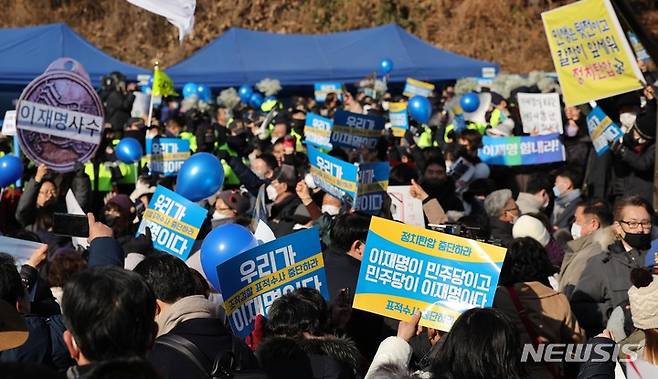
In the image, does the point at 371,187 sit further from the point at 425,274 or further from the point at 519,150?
the point at 519,150

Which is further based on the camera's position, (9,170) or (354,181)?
(9,170)

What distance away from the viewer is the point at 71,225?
240 inches

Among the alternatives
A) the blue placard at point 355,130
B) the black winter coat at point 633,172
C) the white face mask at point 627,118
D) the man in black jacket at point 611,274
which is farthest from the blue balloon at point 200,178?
the white face mask at point 627,118

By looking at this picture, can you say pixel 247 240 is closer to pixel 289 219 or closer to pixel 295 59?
pixel 289 219

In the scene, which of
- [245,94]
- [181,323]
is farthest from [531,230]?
[245,94]

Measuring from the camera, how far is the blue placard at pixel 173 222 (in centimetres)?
665

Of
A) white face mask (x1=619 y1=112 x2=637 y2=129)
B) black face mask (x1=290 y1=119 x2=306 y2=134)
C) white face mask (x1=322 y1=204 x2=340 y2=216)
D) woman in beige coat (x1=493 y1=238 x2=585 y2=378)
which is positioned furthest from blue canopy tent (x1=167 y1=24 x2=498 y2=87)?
woman in beige coat (x1=493 y1=238 x2=585 y2=378)

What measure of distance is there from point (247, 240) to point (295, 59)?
19.7 m

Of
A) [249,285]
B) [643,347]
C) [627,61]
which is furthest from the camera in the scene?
[627,61]

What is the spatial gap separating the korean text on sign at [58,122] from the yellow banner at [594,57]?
4.02 metres

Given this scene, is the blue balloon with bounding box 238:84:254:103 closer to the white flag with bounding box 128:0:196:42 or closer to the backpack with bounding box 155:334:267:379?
the white flag with bounding box 128:0:196:42

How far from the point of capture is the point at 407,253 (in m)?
4.91

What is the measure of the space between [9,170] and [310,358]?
606cm

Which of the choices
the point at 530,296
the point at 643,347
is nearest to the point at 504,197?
the point at 530,296
